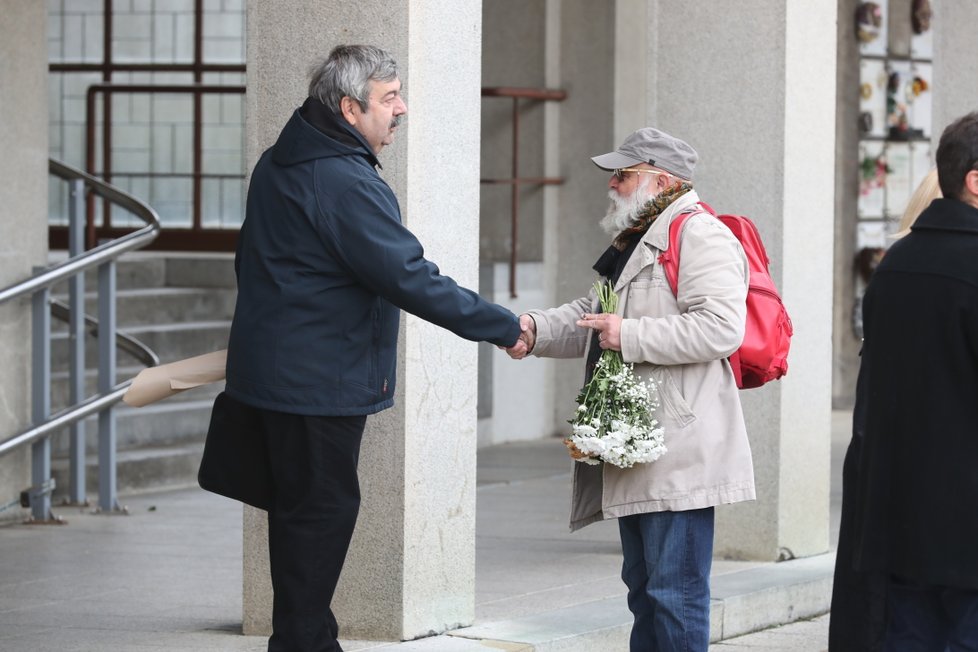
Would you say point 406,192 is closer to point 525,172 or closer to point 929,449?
point 929,449

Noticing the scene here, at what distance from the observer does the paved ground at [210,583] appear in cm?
593

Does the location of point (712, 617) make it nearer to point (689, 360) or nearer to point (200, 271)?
point (689, 360)

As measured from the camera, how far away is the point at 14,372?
8.73 m

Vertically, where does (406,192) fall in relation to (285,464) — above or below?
above

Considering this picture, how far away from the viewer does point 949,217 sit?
426cm

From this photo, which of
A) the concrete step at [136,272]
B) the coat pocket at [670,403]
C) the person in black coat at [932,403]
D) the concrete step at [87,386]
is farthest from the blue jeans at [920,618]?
the concrete step at [136,272]

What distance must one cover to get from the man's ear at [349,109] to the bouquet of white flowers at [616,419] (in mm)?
919

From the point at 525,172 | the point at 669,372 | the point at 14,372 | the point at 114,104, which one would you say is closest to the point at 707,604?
the point at 669,372

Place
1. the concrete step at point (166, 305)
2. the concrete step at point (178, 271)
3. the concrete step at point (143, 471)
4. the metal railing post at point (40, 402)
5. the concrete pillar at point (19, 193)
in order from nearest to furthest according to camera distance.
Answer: the metal railing post at point (40, 402) < the concrete pillar at point (19, 193) < the concrete step at point (143, 471) < the concrete step at point (166, 305) < the concrete step at point (178, 271)

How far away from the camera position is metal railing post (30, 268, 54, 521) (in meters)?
8.54

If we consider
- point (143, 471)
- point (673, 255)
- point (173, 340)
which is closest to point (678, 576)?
point (673, 255)

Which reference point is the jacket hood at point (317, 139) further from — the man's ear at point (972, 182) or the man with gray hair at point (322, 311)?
the man's ear at point (972, 182)

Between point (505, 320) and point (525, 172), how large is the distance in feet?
24.9

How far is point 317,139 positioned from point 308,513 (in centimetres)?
96
